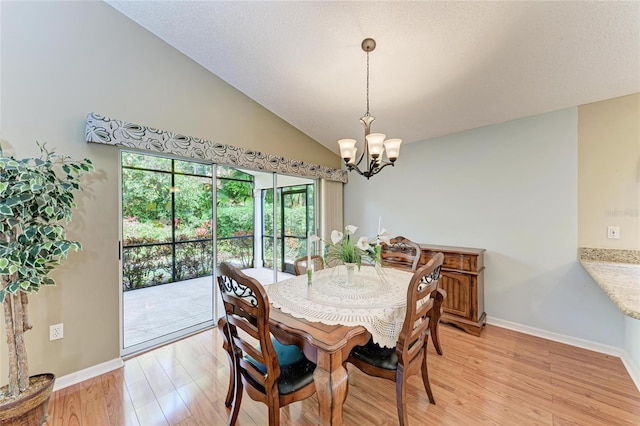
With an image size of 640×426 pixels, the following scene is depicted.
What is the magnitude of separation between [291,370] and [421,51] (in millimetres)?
2732

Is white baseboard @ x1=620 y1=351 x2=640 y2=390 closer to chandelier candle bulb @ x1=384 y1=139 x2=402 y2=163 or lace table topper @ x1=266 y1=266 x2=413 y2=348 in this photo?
lace table topper @ x1=266 y1=266 x2=413 y2=348

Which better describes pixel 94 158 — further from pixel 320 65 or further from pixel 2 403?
pixel 320 65

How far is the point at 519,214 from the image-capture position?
9.69 feet

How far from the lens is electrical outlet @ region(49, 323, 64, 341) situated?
6.77 ft

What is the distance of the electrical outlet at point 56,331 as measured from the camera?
206cm

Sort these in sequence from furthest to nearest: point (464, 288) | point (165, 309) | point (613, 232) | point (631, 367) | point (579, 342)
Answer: point (165, 309) → point (464, 288) → point (579, 342) → point (613, 232) → point (631, 367)

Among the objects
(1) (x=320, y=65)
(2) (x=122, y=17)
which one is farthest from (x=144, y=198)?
(1) (x=320, y=65)

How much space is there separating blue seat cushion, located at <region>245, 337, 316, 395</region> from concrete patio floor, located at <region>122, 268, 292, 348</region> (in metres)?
1.89

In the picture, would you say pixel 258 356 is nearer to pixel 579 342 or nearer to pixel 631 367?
pixel 631 367

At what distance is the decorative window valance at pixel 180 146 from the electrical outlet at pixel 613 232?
3500 millimetres

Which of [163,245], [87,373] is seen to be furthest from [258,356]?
[163,245]

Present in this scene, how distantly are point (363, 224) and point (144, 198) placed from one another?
3.20 meters

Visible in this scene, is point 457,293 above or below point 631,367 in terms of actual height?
above

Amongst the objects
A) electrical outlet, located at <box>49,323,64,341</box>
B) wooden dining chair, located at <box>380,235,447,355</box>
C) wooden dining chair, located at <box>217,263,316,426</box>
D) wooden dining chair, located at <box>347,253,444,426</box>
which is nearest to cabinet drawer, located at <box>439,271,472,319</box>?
wooden dining chair, located at <box>380,235,447,355</box>
